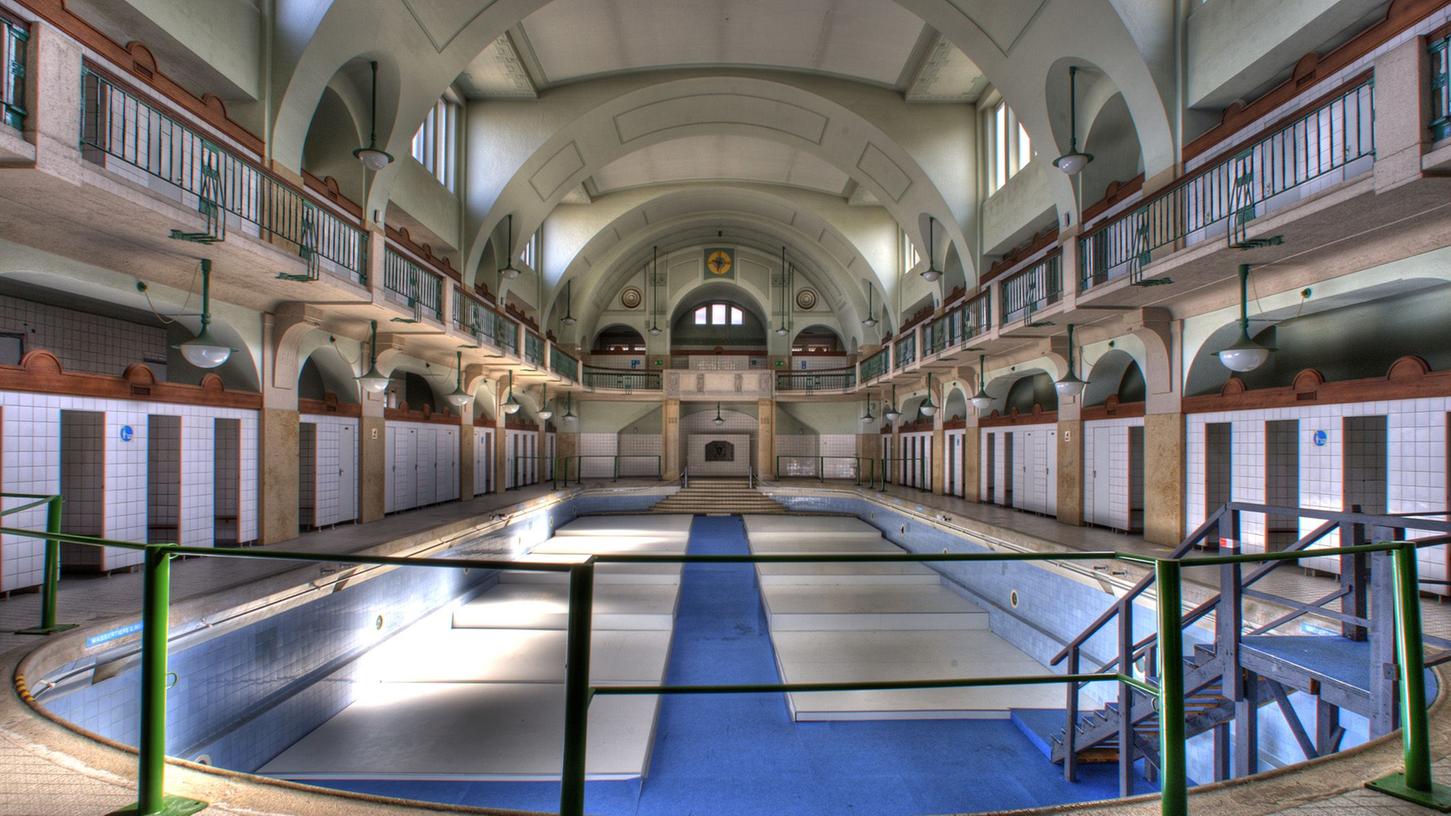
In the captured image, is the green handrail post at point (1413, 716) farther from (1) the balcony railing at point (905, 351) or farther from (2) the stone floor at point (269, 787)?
(1) the balcony railing at point (905, 351)

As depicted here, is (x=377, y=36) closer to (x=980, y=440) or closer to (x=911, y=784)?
(x=911, y=784)

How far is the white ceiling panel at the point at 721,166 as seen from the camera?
65.0ft

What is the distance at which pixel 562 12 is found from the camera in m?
13.5

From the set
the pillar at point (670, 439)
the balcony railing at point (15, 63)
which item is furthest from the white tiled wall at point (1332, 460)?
the pillar at point (670, 439)

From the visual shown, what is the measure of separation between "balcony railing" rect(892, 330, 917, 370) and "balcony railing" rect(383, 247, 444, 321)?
11.2 metres

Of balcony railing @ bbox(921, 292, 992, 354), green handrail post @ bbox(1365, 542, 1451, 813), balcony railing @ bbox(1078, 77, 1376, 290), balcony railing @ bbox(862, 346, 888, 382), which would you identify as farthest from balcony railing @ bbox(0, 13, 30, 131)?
balcony railing @ bbox(862, 346, 888, 382)

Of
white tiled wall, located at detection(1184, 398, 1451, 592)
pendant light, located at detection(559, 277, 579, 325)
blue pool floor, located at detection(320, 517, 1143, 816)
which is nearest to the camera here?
blue pool floor, located at detection(320, 517, 1143, 816)

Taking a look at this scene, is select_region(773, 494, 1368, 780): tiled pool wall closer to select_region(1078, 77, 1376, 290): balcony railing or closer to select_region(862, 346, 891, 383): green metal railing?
select_region(1078, 77, 1376, 290): balcony railing

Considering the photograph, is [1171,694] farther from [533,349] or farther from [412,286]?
[533,349]

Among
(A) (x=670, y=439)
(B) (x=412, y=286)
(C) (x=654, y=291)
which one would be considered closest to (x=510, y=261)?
(B) (x=412, y=286)

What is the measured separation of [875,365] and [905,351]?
3071 mm

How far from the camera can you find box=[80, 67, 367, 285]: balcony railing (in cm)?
614

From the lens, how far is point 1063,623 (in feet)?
26.8

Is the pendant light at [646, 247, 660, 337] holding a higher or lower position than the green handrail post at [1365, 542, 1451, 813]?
higher
